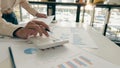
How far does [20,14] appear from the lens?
1728 mm

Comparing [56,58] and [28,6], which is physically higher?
[28,6]

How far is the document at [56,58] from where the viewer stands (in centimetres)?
46

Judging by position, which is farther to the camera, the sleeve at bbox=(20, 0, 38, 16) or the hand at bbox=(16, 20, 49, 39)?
the sleeve at bbox=(20, 0, 38, 16)

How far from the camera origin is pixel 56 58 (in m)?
0.50

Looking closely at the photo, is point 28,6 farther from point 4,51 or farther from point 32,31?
point 4,51

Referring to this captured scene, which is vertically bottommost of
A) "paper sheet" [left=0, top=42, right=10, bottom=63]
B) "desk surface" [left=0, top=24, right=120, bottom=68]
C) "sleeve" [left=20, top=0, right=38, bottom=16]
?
"desk surface" [left=0, top=24, right=120, bottom=68]

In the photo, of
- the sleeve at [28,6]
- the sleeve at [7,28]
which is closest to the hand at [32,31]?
the sleeve at [7,28]

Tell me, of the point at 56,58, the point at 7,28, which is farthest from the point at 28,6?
the point at 56,58

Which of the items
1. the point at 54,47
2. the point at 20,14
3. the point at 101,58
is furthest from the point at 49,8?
the point at 101,58

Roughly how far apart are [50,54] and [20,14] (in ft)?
4.33

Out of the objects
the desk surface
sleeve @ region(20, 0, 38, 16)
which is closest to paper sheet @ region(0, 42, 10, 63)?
the desk surface

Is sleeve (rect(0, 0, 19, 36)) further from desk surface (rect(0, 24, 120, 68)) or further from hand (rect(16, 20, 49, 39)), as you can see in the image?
desk surface (rect(0, 24, 120, 68))

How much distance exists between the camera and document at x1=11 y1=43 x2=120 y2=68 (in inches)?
17.9

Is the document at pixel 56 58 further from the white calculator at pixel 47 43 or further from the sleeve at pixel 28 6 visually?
the sleeve at pixel 28 6
